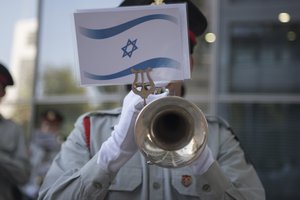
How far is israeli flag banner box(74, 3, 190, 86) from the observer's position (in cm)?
206

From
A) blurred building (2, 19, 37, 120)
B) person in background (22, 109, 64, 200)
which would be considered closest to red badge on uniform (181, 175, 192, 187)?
person in background (22, 109, 64, 200)

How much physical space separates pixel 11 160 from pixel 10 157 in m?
0.07

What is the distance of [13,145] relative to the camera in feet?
13.2

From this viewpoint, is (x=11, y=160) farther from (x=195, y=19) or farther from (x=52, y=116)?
(x=52, y=116)

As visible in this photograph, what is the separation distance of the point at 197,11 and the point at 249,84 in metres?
4.49

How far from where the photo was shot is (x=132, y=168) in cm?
234

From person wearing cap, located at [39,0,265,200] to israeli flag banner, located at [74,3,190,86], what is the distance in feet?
0.33

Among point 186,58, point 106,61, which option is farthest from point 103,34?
point 186,58

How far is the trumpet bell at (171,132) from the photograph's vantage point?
198 cm

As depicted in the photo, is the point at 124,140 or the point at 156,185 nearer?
the point at 124,140

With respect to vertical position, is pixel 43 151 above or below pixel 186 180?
below

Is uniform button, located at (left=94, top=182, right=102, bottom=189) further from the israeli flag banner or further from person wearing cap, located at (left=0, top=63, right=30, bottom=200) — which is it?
person wearing cap, located at (left=0, top=63, right=30, bottom=200)

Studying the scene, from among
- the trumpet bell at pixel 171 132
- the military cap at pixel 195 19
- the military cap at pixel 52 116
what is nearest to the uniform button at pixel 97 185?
the trumpet bell at pixel 171 132

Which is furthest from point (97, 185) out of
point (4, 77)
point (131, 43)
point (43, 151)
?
point (43, 151)
